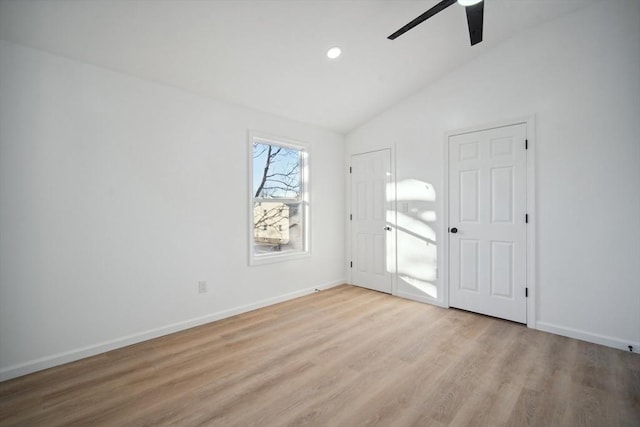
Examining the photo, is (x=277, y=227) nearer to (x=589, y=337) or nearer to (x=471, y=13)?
(x=471, y=13)

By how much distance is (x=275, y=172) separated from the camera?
4.13 metres

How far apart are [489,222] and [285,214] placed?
2549 millimetres

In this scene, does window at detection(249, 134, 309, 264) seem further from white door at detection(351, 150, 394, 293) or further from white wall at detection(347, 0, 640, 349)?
white wall at detection(347, 0, 640, 349)

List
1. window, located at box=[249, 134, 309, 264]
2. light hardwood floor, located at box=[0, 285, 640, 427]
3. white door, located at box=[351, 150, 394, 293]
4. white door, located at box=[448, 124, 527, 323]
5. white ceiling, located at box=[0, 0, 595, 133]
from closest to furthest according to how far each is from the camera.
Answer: light hardwood floor, located at box=[0, 285, 640, 427], white ceiling, located at box=[0, 0, 595, 133], white door, located at box=[448, 124, 527, 323], window, located at box=[249, 134, 309, 264], white door, located at box=[351, 150, 394, 293]

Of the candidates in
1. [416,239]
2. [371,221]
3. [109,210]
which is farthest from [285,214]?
[109,210]

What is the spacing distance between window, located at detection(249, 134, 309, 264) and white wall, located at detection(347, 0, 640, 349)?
8.06 ft

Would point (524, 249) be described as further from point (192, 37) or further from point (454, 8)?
point (192, 37)

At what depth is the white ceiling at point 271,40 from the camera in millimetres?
2242

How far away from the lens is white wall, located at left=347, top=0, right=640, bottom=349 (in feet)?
8.75

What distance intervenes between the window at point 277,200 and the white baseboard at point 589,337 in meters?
2.91

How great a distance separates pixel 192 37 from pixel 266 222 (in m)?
2.21

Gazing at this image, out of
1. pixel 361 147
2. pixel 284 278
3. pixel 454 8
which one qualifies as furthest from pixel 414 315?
pixel 454 8

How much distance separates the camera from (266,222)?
4039mm

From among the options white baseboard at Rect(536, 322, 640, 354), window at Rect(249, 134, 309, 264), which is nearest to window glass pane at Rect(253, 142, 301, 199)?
window at Rect(249, 134, 309, 264)
